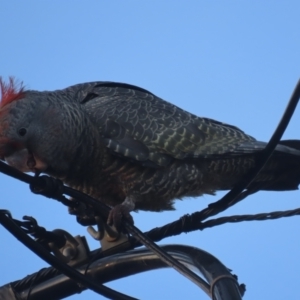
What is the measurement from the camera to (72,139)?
4.62 metres

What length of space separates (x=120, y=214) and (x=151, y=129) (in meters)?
1.00

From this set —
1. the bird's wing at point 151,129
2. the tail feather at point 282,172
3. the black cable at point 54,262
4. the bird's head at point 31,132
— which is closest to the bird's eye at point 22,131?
the bird's head at point 31,132

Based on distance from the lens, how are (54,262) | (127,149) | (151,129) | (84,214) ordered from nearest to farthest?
Answer: (54,262), (84,214), (127,149), (151,129)

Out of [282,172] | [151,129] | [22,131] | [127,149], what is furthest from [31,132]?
[282,172]

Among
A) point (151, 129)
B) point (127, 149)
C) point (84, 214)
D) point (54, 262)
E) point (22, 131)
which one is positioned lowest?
point (54, 262)

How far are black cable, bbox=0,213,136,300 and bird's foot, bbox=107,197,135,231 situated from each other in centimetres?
49

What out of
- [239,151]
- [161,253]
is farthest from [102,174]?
[161,253]

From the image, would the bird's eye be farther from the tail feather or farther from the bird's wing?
the tail feather

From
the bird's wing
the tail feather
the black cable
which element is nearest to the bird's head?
the bird's wing

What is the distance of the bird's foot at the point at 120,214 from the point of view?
3939mm

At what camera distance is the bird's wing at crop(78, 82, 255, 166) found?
15.6ft

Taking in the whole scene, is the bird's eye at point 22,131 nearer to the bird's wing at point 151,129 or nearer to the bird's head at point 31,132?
the bird's head at point 31,132

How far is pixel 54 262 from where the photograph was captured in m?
3.54

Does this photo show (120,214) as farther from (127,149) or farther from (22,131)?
(22,131)
